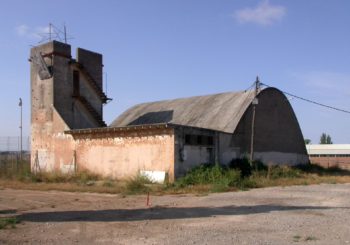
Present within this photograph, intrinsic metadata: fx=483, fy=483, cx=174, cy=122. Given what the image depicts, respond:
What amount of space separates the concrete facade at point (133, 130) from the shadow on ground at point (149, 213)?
11494mm

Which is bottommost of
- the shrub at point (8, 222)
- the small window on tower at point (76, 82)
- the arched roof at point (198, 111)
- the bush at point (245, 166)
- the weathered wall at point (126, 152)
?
the shrub at point (8, 222)

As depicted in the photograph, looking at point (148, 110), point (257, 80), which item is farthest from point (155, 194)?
point (148, 110)

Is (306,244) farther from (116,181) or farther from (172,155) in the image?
(116,181)

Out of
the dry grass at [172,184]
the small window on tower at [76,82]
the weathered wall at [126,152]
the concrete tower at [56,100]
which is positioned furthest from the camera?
the small window on tower at [76,82]

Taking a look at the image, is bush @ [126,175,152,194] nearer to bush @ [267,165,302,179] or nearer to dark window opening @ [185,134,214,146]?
dark window opening @ [185,134,214,146]

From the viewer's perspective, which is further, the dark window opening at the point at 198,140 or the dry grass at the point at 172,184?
the dark window opening at the point at 198,140

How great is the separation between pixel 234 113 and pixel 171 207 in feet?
70.4

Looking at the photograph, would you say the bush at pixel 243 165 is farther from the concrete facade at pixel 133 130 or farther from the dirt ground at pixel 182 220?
the dirt ground at pixel 182 220

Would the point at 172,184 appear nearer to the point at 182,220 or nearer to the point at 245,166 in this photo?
the point at 245,166

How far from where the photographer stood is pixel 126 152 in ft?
102

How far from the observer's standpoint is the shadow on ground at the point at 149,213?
14.5 meters

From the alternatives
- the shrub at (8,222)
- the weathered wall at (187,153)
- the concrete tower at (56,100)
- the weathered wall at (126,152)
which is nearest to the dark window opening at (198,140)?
the weathered wall at (187,153)

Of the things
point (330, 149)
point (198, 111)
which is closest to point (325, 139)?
point (330, 149)

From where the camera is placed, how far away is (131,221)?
45.7 feet
